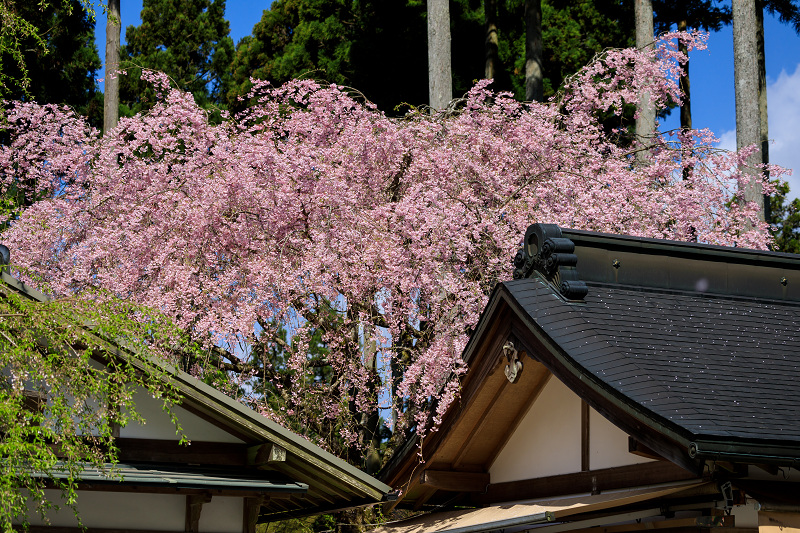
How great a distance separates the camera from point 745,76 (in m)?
14.7

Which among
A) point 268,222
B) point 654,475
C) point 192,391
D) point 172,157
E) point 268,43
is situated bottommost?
point 654,475

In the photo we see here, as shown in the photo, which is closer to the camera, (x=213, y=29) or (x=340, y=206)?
(x=340, y=206)

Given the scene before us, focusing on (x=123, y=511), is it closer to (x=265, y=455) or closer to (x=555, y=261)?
(x=265, y=455)

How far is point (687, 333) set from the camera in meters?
6.87

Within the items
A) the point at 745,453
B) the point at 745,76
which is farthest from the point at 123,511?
the point at 745,76

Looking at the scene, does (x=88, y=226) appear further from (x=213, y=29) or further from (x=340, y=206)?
(x=213, y=29)

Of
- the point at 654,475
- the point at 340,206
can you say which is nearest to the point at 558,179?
the point at 340,206

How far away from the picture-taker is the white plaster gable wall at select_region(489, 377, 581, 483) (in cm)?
767

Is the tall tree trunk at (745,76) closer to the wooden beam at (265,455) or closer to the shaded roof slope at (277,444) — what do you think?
the shaded roof slope at (277,444)

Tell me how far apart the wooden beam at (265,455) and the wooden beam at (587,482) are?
212 cm

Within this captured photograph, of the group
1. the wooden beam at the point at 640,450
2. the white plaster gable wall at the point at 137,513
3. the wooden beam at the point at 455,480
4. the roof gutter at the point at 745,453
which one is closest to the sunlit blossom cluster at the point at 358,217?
the wooden beam at the point at 455,480

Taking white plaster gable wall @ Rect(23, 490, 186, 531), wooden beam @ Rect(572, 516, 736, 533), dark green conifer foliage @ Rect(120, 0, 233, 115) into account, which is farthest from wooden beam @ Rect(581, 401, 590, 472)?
dark green conifer foliage @ Rect(120, 0, 233, 115)

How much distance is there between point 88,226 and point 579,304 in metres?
9.09

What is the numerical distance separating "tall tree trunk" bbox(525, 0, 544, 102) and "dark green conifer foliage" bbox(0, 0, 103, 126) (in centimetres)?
1059
